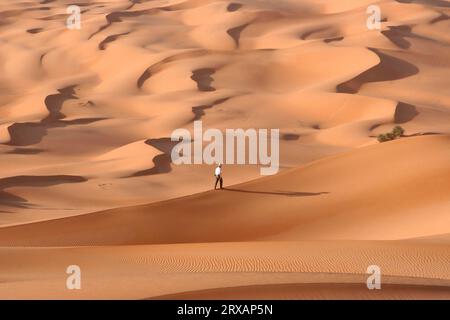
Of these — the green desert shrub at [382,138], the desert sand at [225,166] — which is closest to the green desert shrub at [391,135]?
the green desert shrub at [382,138]

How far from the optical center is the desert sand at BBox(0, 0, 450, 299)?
8.00 metres

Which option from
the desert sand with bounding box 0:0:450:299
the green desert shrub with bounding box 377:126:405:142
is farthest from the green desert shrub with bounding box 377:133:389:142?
the desert sand with bounding box 0:0:450:299

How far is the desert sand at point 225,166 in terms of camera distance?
800 centimetres

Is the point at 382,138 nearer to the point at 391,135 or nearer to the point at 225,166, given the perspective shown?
the point at 391,135

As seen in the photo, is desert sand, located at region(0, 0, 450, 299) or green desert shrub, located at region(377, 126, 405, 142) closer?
desert sand, located at region(0, 0, 450, 299)

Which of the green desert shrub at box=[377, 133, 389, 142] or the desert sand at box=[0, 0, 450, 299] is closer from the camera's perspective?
the desert sand at box=[0, 0, 450, 299]

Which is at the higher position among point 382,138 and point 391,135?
point 391,135

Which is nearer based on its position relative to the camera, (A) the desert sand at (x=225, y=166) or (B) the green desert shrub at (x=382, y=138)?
(A) the desert sand at (x=225, y=166)

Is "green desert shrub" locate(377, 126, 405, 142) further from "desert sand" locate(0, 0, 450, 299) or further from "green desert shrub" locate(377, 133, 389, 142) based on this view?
"desert sand" locate(0, 0, 450, 299)

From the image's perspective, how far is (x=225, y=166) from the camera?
21812mm

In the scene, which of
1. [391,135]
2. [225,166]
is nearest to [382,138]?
[391,135]

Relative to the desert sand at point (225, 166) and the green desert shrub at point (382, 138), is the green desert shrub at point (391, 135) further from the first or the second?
the desert sand at point (225, 166)

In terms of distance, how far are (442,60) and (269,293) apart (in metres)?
32.4
